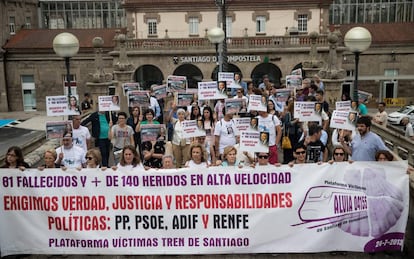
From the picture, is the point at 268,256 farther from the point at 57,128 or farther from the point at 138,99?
the point at 138,99

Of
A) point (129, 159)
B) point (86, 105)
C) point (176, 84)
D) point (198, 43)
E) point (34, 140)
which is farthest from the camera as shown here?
point (198, 43)

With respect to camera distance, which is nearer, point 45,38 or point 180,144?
point 180,144

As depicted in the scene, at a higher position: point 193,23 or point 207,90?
point 193,23

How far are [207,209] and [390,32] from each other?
1442 inches

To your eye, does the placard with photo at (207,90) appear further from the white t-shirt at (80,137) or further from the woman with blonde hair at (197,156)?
the woman with blonde hair at (197,156)

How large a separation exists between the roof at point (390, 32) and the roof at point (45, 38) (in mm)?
18800

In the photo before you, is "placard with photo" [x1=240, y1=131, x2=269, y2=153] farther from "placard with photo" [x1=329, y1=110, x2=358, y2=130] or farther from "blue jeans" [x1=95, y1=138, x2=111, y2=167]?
"blue jeans" [x1=95, y1=138, x2=111, y2=167]

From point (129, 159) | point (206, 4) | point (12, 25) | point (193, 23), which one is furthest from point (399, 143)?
point (12, 25)

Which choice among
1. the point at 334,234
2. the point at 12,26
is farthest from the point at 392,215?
the point at 12,26

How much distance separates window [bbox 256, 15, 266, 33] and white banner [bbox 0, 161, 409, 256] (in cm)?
3210

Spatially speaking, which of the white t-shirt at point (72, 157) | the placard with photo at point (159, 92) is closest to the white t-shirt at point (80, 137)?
the white t-shirt at point (72, 157)

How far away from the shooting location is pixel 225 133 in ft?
33.3

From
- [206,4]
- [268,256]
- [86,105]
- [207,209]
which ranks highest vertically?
[206,4]

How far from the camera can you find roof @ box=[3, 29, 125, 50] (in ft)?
134
